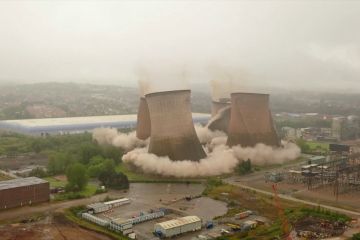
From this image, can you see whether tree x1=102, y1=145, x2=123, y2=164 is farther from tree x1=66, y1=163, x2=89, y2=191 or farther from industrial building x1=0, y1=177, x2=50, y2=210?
industrial building x1=0, y1=177, x2=50, y2=210

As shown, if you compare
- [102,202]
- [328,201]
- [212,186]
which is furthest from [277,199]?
[102,202]

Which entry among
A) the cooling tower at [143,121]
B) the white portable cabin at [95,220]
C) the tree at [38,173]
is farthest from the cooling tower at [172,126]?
the white portable cabin at [95,220]

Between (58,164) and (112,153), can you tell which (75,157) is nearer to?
(58,164)

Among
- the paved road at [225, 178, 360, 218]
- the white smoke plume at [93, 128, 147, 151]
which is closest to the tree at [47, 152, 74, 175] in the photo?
the white smoke plume at [93, 128, 147, 151]

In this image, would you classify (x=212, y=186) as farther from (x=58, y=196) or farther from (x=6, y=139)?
(x=6, y=139)

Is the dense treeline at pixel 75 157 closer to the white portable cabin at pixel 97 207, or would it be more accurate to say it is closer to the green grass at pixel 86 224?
the white portable cabin at pixel 97 207
